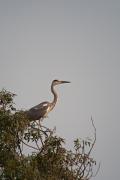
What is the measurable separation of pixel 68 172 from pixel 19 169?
216 centimetres

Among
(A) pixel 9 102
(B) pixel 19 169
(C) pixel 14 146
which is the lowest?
(B) pixel 19 169

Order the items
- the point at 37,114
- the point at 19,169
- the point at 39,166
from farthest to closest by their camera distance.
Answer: the point at 37,114 → the point at 39,166 → the point at 19,169

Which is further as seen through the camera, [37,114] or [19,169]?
[37,114]

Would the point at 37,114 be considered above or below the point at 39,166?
above

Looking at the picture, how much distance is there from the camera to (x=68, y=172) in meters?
19.4

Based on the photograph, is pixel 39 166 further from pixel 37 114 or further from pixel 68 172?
pixel 37 114

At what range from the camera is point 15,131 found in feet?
64.8

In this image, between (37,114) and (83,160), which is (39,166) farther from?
(37,114)

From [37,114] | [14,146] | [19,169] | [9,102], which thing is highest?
→ [37,114]

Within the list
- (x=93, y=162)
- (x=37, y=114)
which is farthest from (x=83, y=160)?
(x=37, y=114)

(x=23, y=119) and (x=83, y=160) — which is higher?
(x=23, y=119)

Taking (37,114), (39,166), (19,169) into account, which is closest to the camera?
(19,169)

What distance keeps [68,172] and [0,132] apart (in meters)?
2.46

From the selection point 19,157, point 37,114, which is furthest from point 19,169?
point 37,114
